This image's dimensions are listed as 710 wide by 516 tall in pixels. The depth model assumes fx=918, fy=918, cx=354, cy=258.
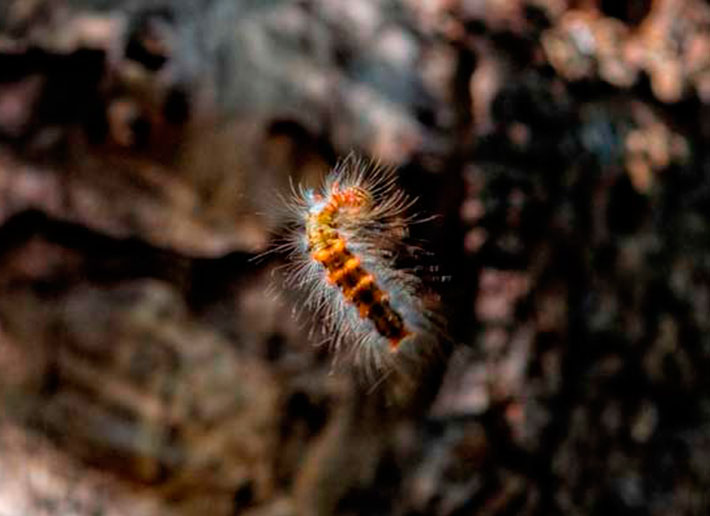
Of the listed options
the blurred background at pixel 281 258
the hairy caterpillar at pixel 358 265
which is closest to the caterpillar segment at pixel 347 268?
the hairy caterpillar at pixel 358 265

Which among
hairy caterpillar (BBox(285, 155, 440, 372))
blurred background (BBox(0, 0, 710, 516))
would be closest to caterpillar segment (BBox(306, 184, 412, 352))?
hairy caterpillar (BBox(285, 155, 440, 372))

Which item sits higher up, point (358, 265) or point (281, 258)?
point (281, 258)

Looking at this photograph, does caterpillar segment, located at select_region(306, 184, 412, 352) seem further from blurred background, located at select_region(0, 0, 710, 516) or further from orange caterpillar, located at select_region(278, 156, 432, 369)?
blurred background, located at select_region(0, 0, 710, 516)

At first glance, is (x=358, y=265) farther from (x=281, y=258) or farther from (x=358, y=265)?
(x=281, y=258)

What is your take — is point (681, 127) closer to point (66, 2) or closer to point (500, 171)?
point (500, 171)

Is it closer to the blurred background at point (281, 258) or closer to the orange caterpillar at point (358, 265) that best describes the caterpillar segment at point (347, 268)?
the orange caterpillar at point (358, 265)

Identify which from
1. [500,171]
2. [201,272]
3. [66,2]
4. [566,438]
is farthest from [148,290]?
[566,438]

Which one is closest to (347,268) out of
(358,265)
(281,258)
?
(358,265)
